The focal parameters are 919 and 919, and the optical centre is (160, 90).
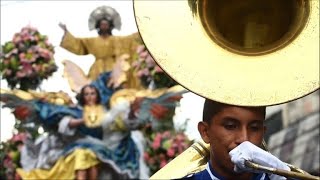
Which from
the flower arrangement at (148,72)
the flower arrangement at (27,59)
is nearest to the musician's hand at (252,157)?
the flower arrangement at (148,72)

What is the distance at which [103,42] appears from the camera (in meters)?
11.8

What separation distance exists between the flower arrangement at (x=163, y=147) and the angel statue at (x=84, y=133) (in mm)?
467

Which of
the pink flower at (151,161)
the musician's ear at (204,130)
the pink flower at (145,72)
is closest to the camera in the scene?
the musician's ear at (204,130)

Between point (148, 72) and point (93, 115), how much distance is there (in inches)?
Result: 35.1

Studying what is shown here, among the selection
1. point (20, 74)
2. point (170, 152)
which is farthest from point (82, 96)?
point (170, 152)

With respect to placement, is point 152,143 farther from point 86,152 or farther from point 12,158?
point 12,158

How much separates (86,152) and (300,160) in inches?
248

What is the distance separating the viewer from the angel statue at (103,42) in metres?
11.6

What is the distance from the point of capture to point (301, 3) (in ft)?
10.8

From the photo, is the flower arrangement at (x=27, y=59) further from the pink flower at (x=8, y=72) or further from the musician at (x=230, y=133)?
the musician at (x=230, y=133)

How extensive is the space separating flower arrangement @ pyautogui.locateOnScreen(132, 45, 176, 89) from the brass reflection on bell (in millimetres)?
642

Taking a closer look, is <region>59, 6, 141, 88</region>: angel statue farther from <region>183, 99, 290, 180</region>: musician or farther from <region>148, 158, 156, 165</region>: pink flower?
<region>183, 99, 290, 180</region>: musician

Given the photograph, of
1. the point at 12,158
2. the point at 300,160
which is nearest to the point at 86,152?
the point at 12,158

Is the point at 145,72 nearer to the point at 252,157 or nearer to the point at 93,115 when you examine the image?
the point at 93,115
